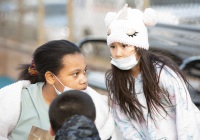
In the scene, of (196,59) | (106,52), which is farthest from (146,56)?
(106,52)

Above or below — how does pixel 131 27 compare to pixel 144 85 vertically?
above

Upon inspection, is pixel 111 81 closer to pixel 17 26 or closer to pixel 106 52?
pixel 106 52

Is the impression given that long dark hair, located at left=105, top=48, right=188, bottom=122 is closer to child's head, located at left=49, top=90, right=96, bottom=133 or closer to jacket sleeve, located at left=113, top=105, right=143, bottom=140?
jacket sleeve, located at left=113, top=105, right=143, bottom=140

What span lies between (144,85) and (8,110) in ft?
2.57

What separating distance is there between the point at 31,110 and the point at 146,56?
0.71 m

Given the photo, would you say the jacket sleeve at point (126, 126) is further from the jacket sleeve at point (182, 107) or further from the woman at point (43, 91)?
the jacket sleeve at point (182, 107)

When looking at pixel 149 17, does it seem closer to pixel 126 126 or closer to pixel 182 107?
pixel 182 107

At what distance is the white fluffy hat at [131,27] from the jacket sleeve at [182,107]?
0.24 m

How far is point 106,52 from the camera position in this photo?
26.9 feet

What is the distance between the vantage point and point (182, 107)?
124 inches

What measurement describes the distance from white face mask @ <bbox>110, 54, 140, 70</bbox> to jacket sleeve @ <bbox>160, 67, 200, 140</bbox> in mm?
198

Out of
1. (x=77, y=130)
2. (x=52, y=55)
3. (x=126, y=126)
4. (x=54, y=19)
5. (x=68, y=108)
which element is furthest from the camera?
(x=54, y=19)

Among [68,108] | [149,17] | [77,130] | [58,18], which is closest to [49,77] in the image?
[149,17]

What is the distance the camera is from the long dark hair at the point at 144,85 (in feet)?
10.6
